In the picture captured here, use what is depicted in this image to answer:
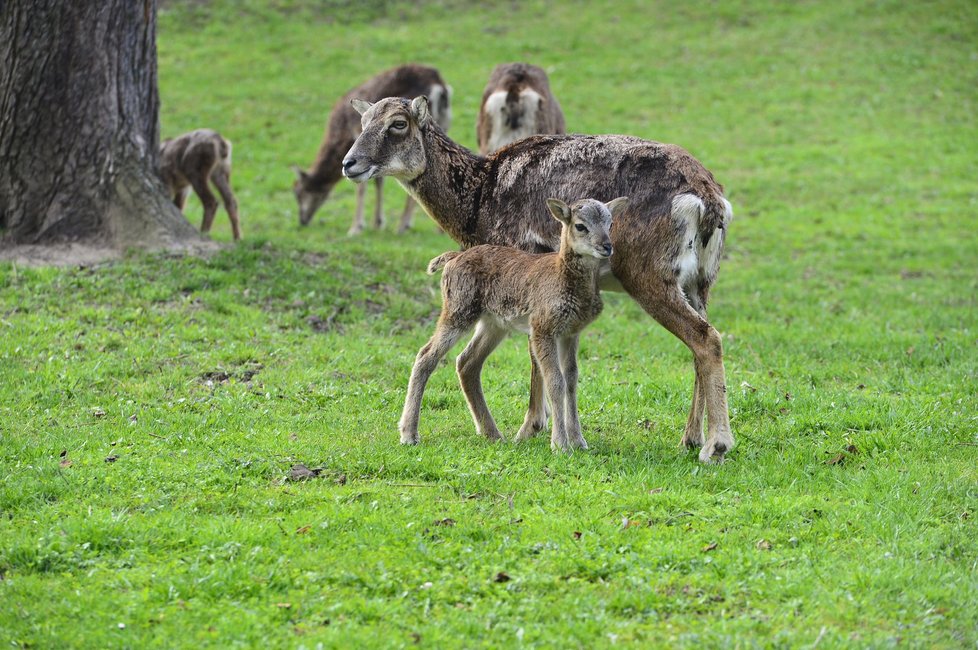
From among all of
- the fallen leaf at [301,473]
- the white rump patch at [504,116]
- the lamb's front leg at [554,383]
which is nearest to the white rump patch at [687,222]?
the lamb's front leg at [554,383]

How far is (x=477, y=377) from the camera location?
7.79 metres

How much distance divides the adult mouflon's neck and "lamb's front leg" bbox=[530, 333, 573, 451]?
1.33 metres

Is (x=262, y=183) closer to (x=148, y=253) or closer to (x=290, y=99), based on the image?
(x=290, y=99)

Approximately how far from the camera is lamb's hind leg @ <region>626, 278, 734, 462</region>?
7.22m

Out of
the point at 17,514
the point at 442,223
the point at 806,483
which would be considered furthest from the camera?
the point at 442,223

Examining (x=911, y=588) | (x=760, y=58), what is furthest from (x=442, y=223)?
(x=760, y=58)

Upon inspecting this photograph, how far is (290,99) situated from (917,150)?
11837 millimetres

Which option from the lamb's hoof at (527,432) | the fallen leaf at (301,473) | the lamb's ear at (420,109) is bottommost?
the lamb's hoof at (527,432)

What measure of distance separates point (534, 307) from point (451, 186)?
1.53 metres

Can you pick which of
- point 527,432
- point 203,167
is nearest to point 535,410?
point 527,432

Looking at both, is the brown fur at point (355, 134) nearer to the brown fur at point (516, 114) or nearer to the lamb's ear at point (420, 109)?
the brown fur at point (516, 114)

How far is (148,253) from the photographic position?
1109cm

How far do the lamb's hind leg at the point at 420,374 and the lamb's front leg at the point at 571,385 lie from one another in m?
0.69

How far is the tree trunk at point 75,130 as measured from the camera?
1103cm
